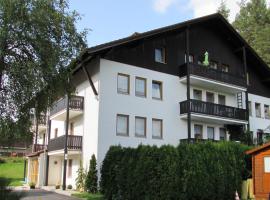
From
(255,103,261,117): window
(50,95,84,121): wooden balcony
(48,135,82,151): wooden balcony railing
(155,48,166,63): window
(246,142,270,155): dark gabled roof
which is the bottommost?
(246,142,270,155): dark gabled roof

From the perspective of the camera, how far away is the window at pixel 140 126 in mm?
26764

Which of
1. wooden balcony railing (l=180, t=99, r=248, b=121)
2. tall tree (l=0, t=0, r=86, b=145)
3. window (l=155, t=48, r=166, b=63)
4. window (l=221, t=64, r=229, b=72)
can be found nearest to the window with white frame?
window (l=155, t=48, r=166, b=63)

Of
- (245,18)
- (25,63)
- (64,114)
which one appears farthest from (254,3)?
(25,63)

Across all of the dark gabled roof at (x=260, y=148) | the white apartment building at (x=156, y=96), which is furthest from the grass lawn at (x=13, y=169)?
the dark gabled roof at (x=260, y=148)

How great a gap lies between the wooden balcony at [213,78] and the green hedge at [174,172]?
9006mm

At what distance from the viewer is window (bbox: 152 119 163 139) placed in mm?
27594

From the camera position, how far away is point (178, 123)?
28.7 meters

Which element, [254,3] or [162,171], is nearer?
[162,171]

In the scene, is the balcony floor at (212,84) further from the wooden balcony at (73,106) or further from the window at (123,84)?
the wooden balcony at (73,106)

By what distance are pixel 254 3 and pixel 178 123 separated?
2973 centimetres

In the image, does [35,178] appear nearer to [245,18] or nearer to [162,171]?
[162,171]

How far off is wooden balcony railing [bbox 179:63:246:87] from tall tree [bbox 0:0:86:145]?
52.1 ft

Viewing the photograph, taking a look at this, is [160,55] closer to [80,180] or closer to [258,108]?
[80,180]

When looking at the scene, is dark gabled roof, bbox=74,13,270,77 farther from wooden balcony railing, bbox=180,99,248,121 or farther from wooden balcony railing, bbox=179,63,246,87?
wooden balcony railing, bbox=180,99,248,121
